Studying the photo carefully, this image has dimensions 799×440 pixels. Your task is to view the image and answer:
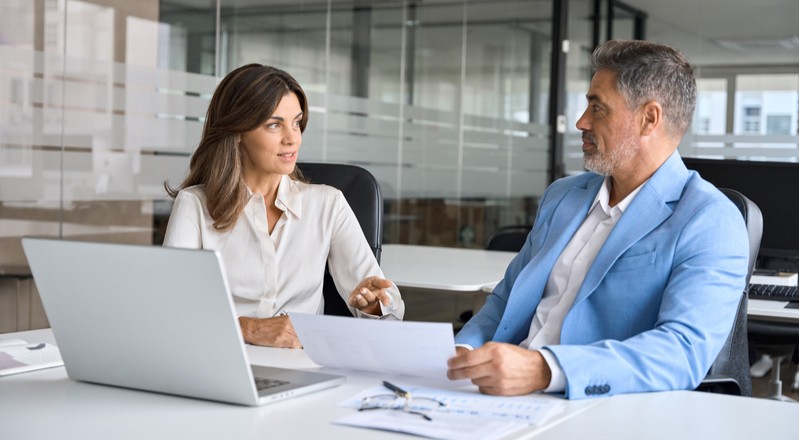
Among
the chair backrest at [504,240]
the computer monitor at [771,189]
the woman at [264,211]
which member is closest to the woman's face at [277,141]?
the woman at [264,211]

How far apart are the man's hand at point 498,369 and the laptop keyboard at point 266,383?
26 cm

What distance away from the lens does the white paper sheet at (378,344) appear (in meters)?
1.49

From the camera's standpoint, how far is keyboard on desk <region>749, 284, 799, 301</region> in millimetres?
3119

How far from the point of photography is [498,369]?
1502 millimetres

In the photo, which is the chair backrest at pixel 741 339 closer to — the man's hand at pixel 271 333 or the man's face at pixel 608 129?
the man's face at pixel 608 129

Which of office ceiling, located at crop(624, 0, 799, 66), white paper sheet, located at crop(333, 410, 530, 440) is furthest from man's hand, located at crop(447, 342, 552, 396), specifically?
office ceiling, located at crop(624, 0, 799, 66)

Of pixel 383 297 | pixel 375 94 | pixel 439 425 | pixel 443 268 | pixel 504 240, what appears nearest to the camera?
pixel 439 425

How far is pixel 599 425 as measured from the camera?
1.38 m

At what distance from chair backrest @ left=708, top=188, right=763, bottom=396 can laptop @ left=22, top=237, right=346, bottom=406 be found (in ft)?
2.62

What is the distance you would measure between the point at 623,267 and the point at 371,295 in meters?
0.55

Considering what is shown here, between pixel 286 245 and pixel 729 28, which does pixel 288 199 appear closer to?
pixel 286 245

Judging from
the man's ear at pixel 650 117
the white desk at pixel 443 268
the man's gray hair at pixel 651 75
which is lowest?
the white desk at pixel 443 268

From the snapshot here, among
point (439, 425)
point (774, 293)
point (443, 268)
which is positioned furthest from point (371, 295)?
point (774, 293)

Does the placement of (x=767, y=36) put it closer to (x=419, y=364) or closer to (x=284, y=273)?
(x=284, y=273)
